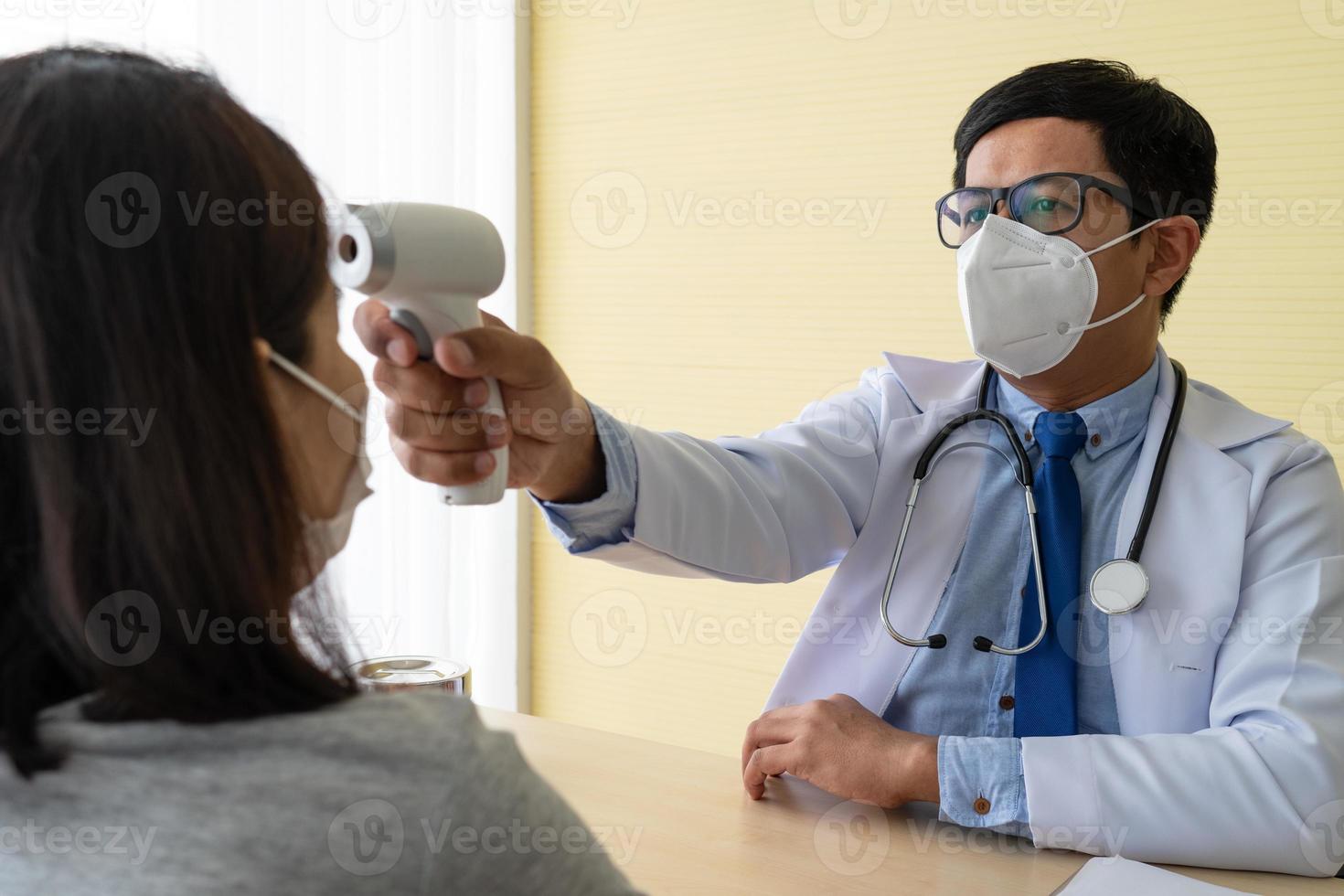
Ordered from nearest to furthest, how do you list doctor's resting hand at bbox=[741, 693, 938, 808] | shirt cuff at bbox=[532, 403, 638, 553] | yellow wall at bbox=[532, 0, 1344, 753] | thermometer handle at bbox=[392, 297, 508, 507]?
thermometer handle at bbox=[392, 297, 508, 507] < doctor's resting hand at bbox=[741, 693, 938, 808] < shirt cuff at bbox=[532, 403, 638, 553] < yellow wall at bbox=[532, 0, 1344, 753]

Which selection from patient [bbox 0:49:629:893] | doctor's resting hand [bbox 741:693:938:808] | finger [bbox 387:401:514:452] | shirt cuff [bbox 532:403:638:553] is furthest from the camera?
shirt cuff [bbox 532:403:638:553]

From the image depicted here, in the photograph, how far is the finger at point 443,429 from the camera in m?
1.18

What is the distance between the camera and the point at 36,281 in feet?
2.22

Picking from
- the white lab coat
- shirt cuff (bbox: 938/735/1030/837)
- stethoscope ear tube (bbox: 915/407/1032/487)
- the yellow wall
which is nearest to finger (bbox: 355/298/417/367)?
the white lab coat

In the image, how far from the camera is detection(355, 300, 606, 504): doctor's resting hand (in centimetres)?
110

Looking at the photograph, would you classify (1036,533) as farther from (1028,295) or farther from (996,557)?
(1028,295)

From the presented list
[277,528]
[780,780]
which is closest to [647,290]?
[780,780]

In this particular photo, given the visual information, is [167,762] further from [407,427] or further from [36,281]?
[407,427]

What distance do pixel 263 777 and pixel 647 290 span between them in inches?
103

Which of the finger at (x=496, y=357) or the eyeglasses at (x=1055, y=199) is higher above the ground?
the eyeglasses at (x=1055, y=199)

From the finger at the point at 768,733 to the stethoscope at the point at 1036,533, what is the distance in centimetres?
24

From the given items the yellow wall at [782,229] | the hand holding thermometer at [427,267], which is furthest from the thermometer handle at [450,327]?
the yellow wall at [782,229]

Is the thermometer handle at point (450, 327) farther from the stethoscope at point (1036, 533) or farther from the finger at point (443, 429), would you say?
the stethoscope at point (1036, 533)

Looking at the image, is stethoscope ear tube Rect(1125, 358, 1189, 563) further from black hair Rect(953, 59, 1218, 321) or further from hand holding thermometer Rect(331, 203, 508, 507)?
hand holding thermometer Rect(331, 203, 508, 507)
